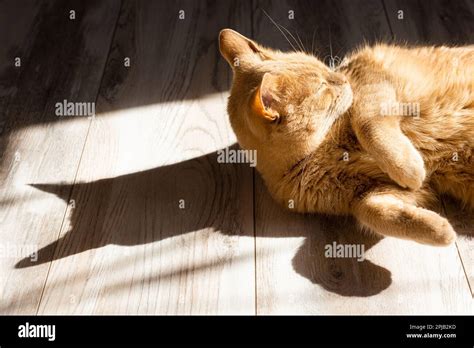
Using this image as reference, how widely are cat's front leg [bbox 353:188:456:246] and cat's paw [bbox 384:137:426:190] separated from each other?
0.20 ft

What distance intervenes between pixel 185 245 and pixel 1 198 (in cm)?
64

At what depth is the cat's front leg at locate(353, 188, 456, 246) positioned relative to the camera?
5.41 ft

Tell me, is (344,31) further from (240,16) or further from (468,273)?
(468,273)

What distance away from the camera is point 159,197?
6.74ft

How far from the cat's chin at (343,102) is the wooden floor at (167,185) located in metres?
0.31

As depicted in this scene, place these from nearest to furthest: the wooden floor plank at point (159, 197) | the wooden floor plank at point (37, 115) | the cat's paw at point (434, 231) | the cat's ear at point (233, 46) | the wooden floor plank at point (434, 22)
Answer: the cat's paw at point (434, 231) → the wooden floor plank at point (159, 197) → the wooden floor plank at point (37, 115) → the cat's ear at point (233, 46) → the wooden floor plank at point (434, 22)

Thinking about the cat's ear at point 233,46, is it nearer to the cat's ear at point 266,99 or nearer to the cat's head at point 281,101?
the cat's head at point 281,101

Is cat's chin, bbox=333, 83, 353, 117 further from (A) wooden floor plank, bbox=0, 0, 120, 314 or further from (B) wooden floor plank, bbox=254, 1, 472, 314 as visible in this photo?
(A) wooden floor plank, bbox=0, 0, 120, 314

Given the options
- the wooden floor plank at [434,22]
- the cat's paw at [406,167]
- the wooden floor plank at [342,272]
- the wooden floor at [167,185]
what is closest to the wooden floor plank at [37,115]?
the wooden floor at [167,185]

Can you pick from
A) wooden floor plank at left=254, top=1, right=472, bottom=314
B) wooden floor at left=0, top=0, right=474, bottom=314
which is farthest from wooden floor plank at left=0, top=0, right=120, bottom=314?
wooden floor plank at left=254, top=1, right=472, bottom=314

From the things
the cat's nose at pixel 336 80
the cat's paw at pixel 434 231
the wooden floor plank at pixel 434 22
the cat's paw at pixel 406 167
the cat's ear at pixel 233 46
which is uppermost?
the wooden floor plank at pixel 434 22

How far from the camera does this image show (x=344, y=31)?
276cm

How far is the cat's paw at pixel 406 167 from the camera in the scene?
69.8 inches

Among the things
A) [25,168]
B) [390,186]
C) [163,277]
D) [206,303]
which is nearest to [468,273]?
[390,186]
